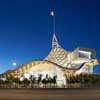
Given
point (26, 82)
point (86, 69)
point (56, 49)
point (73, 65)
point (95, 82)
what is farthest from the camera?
point (56, 49)

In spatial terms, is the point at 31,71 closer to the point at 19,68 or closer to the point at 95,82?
the point at 19,68

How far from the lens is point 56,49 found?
109000mm

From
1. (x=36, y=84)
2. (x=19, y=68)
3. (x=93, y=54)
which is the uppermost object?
(x=93, y=54)

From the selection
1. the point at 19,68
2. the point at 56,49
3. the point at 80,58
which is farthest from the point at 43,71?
the point at 56,49

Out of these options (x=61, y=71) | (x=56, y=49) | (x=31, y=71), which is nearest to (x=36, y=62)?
(x=31, y=71)

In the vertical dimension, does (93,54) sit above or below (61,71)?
above

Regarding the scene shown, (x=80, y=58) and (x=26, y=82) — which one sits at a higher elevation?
(x=80, y=58)

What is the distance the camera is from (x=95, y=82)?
72.7 m

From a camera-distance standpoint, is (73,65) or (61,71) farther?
(73,65)

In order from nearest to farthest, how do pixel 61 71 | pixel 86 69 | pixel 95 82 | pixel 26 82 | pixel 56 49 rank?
1. pixel 26 82
2. pixel 95 82
3. pixel 61 71
4. pixel 86 69
5. pixel 56 49

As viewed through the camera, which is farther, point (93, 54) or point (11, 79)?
point (93, 54)

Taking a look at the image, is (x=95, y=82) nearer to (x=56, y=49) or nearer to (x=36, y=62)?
(x=36, y=62)

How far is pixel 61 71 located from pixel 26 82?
16623mm

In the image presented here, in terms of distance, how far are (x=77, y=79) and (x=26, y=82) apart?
17.5 m
